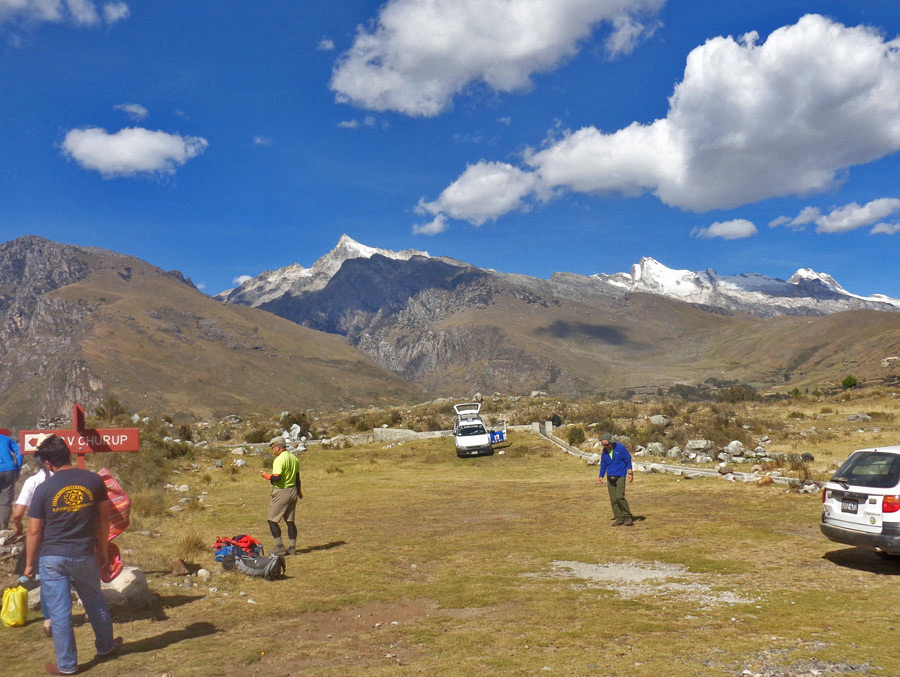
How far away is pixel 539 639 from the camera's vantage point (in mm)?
7980

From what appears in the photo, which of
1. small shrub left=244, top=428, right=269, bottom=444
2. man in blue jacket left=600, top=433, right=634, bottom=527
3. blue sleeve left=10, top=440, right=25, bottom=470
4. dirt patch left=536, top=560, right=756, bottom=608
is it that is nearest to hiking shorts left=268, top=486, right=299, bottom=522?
blue sleeve left=10, top=440, right=25, bottom=470

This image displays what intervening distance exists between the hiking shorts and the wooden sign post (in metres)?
3.22

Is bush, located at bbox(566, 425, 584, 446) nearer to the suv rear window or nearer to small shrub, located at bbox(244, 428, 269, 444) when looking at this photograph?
small shrub, located at bbox(244, 428, 269, 444)

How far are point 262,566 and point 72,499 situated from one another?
495 cm

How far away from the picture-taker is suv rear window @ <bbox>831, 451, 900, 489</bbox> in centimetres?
1022

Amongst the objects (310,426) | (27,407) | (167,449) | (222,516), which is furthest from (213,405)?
(222,516)

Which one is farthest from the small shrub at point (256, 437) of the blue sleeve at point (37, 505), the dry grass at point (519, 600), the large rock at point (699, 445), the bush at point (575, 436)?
the blue sleeve at point (37, 505)

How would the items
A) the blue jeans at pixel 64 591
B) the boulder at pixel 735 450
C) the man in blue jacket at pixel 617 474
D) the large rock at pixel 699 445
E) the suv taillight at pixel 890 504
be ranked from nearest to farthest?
the blue jeans at pixel 64 591 → the suv taillight at pixel 890 504 → the man in blue jacket at pixel 617 474 → the boulder at pixel 735 450 → the large rock at pixel 699 445

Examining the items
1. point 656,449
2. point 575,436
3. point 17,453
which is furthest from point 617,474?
point 575,436

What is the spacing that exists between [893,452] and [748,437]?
83.2 ft

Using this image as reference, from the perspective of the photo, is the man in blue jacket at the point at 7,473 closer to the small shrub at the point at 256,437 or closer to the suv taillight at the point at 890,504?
the suv taillight at the point at 890,504

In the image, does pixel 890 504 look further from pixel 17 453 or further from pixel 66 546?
pixel 17 453

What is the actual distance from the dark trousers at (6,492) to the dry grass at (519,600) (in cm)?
236

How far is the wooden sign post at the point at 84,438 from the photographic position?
32.6ft
